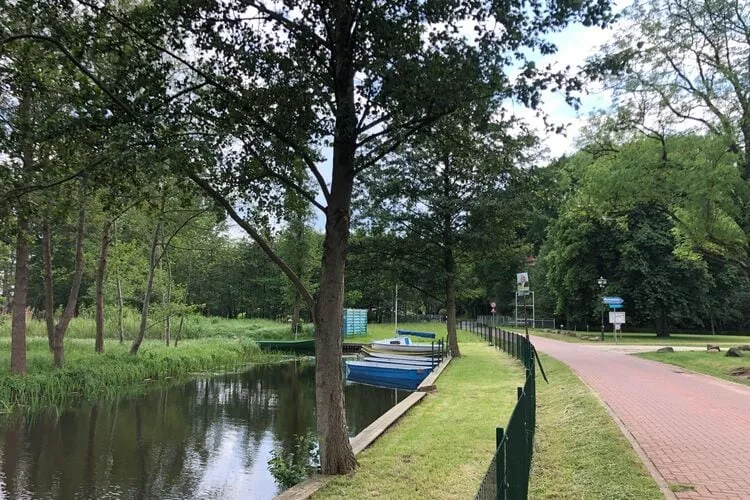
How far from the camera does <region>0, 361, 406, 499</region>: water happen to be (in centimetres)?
947

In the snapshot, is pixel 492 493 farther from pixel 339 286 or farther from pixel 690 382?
pixel 690 382

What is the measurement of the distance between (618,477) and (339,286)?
13.5 ft

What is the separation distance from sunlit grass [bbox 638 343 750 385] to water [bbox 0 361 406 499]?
998cm

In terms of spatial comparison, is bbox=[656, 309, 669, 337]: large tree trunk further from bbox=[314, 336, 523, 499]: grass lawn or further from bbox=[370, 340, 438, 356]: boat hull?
bbox=[314, 336, 523, 499]: grass lawn

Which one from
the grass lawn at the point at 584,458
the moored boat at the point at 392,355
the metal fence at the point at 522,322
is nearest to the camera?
the grass lawn at the point at 584,458

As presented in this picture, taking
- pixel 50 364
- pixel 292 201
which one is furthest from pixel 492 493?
pixel 50 364

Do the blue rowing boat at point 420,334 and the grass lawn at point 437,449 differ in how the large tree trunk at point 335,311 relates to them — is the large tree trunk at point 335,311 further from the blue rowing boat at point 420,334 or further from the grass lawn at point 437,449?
the blue rowing boat at point 420,334

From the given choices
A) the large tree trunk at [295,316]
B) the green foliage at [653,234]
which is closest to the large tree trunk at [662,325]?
the green foliage at [653,234]

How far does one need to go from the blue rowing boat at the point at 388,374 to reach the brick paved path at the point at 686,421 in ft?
21.7

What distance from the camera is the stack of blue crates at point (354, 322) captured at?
146ft

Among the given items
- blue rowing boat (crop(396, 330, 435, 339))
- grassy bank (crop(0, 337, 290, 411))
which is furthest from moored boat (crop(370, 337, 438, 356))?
blue rowing boat (crop(396, 330, 435, 339))

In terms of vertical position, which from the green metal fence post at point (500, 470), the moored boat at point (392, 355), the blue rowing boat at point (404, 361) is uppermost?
the green metal fence post at point (500, 470)

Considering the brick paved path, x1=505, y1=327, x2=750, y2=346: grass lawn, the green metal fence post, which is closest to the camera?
the green metal fence post

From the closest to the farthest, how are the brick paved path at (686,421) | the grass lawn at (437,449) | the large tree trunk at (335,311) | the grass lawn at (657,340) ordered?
the brick paved path at (686,421), the grass lawn at (437,449), the large tree trunk at (335,311), the grass lawn at (657,340)
